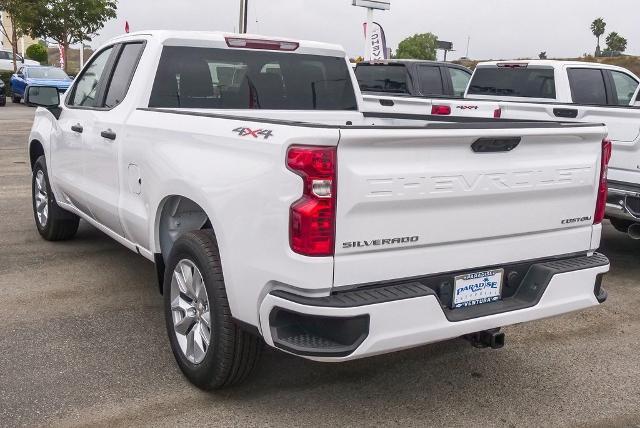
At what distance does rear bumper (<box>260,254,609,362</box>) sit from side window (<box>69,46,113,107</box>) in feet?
9.59

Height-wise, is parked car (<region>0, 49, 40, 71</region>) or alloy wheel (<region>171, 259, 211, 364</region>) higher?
alloy wheel (<region>171, 259, 211, 364</region>)

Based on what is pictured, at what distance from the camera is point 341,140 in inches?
111

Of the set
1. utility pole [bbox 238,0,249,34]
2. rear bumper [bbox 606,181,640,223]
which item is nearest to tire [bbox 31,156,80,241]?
rear bumper [bbox 606,181,640,223]

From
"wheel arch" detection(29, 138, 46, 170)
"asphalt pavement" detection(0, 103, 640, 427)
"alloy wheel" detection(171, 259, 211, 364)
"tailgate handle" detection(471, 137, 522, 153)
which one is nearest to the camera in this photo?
"tailgate handle" detection(471, 137, 522, 153)

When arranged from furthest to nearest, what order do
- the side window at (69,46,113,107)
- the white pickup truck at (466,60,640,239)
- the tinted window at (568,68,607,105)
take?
the tinted window at (568,68,607,105), the white pickup truck at (466,60,640,239), the side window at (69,46,113,107)

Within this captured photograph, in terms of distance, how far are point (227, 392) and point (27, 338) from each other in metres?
1.53

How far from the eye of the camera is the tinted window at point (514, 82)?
9258mm

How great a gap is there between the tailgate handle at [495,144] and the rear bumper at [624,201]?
310 cm

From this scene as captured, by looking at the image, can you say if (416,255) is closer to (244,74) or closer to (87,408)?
(87,408)

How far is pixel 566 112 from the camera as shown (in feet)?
23.8

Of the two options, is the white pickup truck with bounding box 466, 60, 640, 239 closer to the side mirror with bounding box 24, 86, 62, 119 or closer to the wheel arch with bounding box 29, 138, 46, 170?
the side mirror with bounding box 24, 86, 62, 119

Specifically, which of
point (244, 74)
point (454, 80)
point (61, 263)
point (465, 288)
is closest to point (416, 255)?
point (465, 288)

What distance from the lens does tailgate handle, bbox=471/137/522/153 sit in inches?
126

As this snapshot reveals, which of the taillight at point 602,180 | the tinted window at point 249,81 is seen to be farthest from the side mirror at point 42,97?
the taillight at point 602,180
